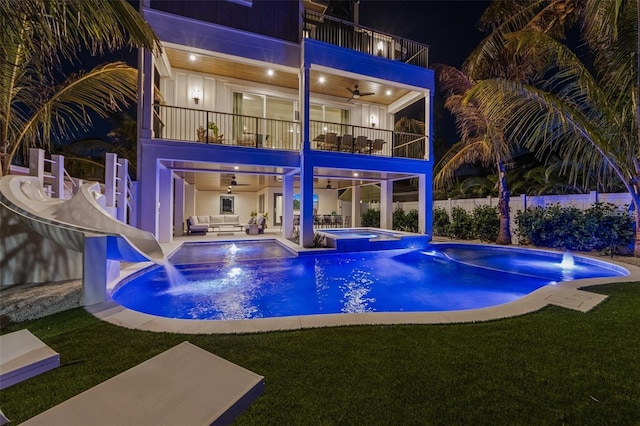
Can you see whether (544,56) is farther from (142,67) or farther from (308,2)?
(142,67)

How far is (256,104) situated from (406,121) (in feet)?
36.2

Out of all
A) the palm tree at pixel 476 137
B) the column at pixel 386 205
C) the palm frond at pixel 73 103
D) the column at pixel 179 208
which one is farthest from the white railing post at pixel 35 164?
the column at pixel 386 205

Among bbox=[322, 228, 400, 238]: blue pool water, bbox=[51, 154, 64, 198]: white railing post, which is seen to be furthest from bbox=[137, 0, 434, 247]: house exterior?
bbox=[51, 154, 64, 198]: white railing post

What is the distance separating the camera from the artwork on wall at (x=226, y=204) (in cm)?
1905

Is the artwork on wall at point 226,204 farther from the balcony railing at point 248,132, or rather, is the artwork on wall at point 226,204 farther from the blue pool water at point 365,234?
the blue pool water at point 365,234

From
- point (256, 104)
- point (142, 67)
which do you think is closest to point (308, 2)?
point (256, 104)

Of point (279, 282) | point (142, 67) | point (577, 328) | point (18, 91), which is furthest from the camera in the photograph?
point (142, 67)

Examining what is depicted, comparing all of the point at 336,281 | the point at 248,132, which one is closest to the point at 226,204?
the point at 248,132

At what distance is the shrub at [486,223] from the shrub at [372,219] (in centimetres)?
627

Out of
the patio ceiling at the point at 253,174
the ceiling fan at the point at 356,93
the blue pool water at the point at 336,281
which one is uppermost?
the ceiling fan at the point at 356,93

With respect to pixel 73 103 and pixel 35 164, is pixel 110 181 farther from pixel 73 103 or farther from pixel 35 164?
pixel 73 103

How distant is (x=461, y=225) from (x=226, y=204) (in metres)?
14.2

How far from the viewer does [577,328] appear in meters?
3.15

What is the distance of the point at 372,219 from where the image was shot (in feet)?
58.6
